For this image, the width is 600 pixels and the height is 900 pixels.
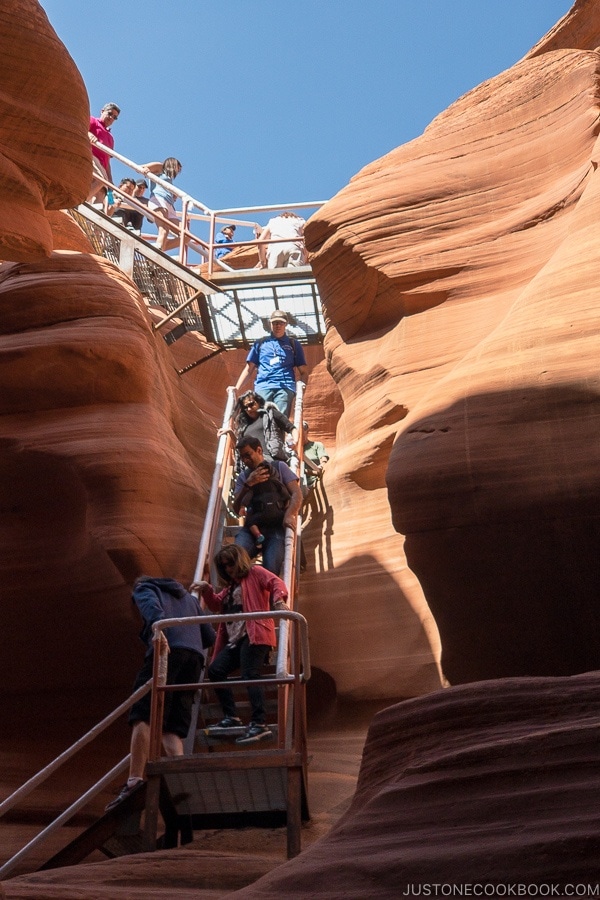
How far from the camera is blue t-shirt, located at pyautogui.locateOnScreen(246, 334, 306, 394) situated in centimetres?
1042

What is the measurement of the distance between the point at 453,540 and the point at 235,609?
149 cm

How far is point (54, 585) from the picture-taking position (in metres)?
9.69

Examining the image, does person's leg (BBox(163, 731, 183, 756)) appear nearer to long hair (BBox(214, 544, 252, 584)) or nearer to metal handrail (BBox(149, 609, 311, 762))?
metal handrail (BBox(149, 609, 311, 762))

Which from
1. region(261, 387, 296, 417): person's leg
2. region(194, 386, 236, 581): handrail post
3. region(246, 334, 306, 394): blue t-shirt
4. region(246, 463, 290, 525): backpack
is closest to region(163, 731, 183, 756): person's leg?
region(194, 386, 236, 581): handrail post

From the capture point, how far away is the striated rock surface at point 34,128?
8.03 m

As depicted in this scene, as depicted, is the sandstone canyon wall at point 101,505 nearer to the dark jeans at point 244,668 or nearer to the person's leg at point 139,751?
the dark jeans at point 244,668

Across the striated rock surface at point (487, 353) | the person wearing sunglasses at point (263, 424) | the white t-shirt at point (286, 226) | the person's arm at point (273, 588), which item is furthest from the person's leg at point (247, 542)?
the white t-shirt at point (286, 226)

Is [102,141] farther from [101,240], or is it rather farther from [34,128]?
[34,128]

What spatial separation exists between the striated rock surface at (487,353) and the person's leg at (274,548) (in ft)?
3.40

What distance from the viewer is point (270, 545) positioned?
Result: 25.2ft

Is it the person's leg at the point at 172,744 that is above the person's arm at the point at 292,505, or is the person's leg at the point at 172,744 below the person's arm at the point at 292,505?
Answer: below

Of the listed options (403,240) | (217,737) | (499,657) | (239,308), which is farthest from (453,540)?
(239,308)

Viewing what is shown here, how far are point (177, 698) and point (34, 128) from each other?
4918 millimetres

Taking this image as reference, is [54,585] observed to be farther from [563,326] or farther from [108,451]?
[563,326]
